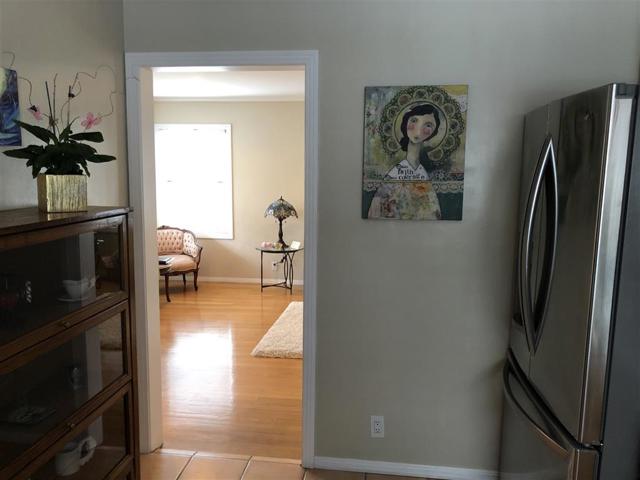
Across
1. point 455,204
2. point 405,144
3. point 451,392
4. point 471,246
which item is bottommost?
point 451,392

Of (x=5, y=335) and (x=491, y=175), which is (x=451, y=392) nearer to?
(x=491, y=175)

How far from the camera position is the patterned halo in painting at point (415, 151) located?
2297mm

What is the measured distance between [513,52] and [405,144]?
0.62 m

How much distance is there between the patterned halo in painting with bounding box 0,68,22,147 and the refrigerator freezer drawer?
2.14 m

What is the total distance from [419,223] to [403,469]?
126 centimetres

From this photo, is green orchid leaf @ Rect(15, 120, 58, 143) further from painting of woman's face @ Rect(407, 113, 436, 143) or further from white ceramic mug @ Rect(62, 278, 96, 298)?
painting of woman's face @ Rect(407, 113, 436, 143)

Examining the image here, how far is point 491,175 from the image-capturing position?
2.32 m

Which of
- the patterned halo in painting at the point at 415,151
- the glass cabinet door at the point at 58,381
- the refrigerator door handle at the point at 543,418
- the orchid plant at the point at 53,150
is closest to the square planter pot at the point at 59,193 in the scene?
the orchid plant at the point at 53,150

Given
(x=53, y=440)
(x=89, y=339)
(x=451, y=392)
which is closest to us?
(x=53, y=440)

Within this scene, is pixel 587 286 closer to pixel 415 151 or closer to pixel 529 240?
pixel 529 240

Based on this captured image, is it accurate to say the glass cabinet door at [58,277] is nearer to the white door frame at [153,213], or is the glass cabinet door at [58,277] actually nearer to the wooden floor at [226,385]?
the white door frame at [153,213]

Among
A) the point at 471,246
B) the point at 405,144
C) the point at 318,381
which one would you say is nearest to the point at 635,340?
the point at 471,246

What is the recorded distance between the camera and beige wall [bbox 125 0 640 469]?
7.31 feet

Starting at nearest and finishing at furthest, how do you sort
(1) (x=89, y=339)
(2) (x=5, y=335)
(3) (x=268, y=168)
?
(2) (x=5, y=335) < (1) (x=89, y=339) < (3) (x=268, y=168)
